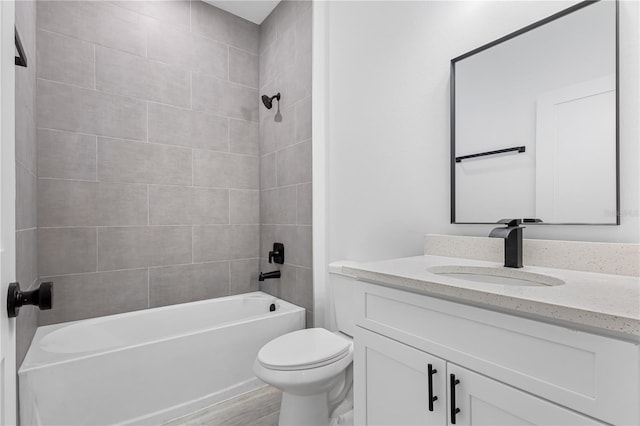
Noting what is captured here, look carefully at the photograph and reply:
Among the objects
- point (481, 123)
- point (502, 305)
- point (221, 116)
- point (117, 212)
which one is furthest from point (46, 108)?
point (502, 305)

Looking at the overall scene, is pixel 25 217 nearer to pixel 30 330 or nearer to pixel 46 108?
pixel 30 330

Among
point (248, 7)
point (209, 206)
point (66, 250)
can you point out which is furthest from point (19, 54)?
point (248, 7)

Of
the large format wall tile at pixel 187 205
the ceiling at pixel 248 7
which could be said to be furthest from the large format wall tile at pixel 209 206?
the ceiling at pixel 248 7

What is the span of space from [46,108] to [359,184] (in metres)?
1.92

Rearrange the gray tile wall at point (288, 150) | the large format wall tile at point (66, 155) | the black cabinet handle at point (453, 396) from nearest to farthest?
the black cabinet handle at point (453, 396), the large format wall tile at point (66, 155), the gray tile wall at point (288, 150)

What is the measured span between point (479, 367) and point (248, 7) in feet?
9.31

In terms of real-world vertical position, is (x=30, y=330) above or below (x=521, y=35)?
below

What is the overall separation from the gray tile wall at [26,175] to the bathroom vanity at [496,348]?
4.61ft

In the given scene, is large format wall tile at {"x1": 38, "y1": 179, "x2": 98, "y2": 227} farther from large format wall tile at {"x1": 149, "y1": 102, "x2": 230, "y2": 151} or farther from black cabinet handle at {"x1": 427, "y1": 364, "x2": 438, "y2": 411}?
black cabinet handle at {"x1": 427, "y1": 364, "x2": 438, "y2": 411}

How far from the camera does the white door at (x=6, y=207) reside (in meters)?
0.58

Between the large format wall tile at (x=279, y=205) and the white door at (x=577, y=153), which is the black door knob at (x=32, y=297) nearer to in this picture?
the white door at (x=577, y=153)

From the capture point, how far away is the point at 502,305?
734 mm

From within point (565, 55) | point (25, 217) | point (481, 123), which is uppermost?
point (565, 55)

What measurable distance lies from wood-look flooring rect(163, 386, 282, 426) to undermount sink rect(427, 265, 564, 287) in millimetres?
1257
